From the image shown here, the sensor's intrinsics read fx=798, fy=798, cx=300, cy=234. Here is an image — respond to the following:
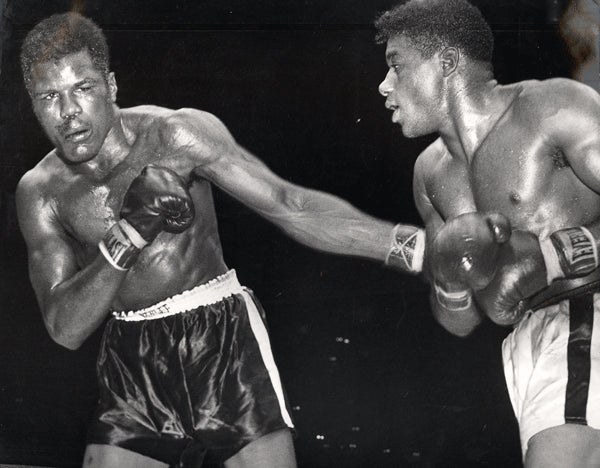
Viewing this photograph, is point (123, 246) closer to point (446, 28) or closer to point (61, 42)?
point (61, 42)

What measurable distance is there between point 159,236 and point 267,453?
0.87 metres

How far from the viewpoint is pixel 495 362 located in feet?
9.55

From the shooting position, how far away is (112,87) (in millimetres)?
3109

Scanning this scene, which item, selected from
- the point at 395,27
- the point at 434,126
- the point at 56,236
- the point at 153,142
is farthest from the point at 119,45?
the point at 434,126

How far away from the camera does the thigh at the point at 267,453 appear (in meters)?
2.79

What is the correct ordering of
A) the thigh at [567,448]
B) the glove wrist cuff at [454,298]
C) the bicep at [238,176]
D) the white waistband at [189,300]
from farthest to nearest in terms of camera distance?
the bicep at [238,176], the white waistband at [189,300], the glove wrist cuff at [454,298], the thigh at [567,448]

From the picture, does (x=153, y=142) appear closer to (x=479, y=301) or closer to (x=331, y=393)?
(x=331, y=393)

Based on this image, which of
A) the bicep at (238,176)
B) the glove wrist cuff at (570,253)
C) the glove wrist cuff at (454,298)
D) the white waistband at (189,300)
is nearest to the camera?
the glove wrist cuff at (570,253)

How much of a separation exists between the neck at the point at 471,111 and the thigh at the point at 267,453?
3.93 ft

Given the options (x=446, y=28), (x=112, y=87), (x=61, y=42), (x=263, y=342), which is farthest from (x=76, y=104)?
(x=446, y=28)

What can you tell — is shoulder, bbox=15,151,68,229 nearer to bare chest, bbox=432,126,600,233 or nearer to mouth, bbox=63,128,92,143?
mouth, bbox=63,128,92,143

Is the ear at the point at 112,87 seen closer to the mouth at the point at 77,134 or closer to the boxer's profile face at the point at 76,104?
the boxer's profile face at the point at 76,104

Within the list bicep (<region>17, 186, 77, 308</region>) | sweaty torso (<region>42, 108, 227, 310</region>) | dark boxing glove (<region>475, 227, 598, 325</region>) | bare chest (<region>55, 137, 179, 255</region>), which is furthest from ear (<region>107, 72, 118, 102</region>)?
dark boxing glove (<region>475, 227, 598, 325</region>)

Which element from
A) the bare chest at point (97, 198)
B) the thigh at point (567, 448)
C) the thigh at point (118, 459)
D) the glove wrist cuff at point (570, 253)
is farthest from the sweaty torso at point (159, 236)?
the thigh at point (567, 448)
